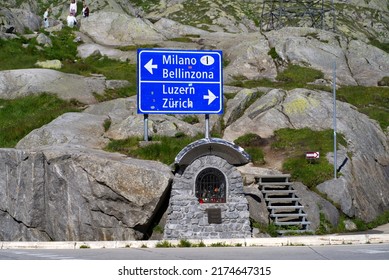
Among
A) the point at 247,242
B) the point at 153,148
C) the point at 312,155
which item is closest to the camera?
the point at 247,242

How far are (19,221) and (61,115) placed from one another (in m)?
8.75

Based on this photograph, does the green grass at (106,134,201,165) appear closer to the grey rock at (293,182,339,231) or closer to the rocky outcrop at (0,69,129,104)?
the grey rock at (293,182,339,231)

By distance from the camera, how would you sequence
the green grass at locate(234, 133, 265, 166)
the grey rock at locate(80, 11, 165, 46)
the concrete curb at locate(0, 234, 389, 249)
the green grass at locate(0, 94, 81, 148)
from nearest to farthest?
the concrete curb at locate(0, 234, 389, 249) → the green grass at locate(234, 133, 265, 166) → the green grass at locate(0, 94, 81, 148) → the grey rock at locate(80, 11, 165, 46)

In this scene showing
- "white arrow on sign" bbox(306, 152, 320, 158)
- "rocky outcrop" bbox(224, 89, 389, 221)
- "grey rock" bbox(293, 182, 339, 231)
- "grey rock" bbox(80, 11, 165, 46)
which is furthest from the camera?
"grey rock" bbox(80, 11, 165, 46)

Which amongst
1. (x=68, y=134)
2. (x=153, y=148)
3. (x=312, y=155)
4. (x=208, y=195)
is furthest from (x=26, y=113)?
(x=312, y=155)

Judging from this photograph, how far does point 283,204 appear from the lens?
990 inches

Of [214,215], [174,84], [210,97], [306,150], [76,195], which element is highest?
[174,84]

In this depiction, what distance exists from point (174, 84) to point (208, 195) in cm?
536

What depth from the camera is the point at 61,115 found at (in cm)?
3084

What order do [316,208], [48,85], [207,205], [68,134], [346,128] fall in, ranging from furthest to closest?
1. [48,85]
2. [346,128]
3. [68,134]
4. [316,208]
5. [207,205]

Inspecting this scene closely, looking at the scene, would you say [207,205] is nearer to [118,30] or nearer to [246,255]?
[246,255]

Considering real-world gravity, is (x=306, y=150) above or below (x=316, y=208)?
above

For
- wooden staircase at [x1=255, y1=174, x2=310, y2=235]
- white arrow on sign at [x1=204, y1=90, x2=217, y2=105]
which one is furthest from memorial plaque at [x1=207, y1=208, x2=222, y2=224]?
white arrow on sign at [x1=204, y1=90, x2=217, y2=105]

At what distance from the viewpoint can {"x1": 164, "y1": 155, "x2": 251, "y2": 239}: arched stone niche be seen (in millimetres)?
22922
